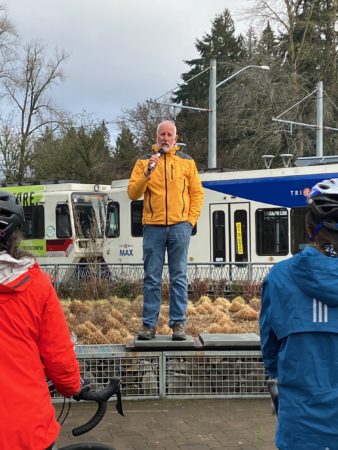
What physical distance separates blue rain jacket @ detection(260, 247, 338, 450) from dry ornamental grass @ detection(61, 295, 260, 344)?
4474 mm

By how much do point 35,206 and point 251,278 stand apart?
34.4ft

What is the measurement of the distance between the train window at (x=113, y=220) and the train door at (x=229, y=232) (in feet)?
9.97

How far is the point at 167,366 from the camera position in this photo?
5.81m

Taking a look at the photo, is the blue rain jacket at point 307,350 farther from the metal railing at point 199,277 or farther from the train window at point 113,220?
the train window at point 113,220

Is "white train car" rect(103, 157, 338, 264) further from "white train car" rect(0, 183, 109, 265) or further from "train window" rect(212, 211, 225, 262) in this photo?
"white train car" rect(0, 183, 109, 265)

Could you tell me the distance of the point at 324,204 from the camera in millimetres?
2438

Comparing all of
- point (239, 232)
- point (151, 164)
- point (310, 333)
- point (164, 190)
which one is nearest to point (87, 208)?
point (239, 232)

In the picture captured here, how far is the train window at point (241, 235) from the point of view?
657 inches

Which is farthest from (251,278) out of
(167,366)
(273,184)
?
(167,366)

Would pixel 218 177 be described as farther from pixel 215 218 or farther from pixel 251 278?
pixel 251 278

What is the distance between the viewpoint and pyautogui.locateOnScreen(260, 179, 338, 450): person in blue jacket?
2.25 m

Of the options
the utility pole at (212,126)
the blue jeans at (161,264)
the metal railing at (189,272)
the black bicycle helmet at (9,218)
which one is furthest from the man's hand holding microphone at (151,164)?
the utility pole at (212,126)

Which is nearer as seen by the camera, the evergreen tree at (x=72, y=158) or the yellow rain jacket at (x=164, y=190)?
the yellow rain jacket at (x=164, y=190)

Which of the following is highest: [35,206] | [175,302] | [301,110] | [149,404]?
[301,110]
